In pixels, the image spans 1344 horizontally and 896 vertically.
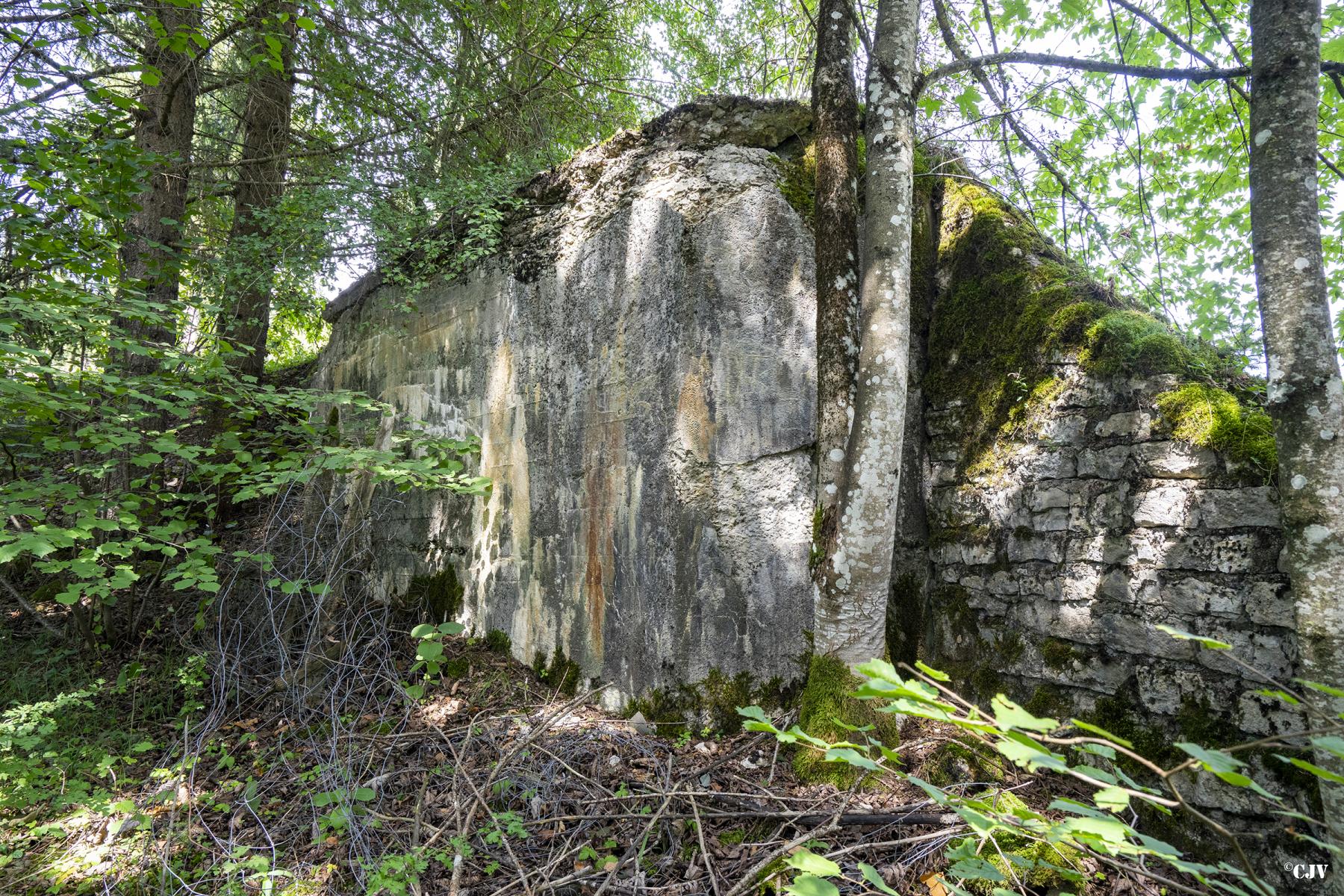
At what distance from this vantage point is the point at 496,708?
4.10m

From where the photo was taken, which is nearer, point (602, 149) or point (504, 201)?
point (602, 149)

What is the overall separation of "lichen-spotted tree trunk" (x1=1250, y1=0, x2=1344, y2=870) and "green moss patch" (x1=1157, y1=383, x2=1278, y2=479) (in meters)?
0.18

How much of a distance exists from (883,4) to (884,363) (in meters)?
1.92

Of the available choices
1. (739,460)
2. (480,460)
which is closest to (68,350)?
(480,460)

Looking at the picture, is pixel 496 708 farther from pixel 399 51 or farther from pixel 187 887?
pixel 399 51

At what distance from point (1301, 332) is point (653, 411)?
2792mm

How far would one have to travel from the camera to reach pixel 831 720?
302 centimetres

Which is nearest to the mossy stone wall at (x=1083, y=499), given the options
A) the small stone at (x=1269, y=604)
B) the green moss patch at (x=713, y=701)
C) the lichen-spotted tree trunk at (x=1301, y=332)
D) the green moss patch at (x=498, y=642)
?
the small stone at (x=1269, y=604)

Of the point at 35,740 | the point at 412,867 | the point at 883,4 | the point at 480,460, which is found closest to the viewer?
the point at 412,867

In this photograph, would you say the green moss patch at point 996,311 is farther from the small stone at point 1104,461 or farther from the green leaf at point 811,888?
the green leaf at point 811,888

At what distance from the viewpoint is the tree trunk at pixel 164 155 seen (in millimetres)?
5324

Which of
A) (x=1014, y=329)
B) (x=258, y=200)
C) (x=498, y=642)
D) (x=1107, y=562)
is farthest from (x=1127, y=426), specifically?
(x=258, y=200)

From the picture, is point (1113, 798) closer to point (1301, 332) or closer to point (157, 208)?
point (1301, 332)

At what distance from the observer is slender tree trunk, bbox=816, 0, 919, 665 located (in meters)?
3.17
